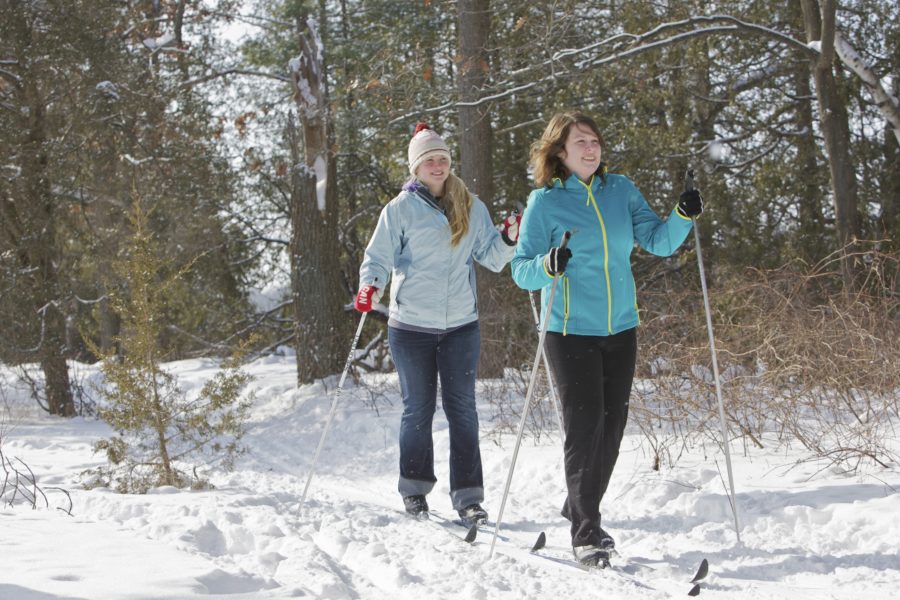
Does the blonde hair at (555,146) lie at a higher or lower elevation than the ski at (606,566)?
higher

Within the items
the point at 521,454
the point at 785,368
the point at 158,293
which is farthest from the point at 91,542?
the point at 785,368

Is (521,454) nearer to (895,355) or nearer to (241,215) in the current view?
(895,355)

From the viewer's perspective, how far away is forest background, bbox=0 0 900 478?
35.4ft

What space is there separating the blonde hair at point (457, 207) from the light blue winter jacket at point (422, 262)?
4 centimetres

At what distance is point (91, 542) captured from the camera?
404cm

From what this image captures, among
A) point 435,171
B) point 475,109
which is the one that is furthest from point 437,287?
point 475,109

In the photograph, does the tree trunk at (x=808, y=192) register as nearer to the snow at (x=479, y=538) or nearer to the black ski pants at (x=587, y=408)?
the snow at (x=479, y=538)

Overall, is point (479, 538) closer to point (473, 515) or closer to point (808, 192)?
point (473, 515)

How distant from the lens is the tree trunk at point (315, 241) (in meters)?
11.2

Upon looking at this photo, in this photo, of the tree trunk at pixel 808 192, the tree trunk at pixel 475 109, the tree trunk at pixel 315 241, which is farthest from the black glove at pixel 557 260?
the tree trunk at pixel 808 192

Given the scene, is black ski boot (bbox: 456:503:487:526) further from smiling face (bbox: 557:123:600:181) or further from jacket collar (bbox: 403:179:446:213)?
smiling face (bbox: 557:123:600:181)

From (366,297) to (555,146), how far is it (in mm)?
1397

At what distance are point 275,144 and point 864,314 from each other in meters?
12.7

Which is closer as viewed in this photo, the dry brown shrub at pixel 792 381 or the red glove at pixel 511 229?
the red glove at pixel 511 229
